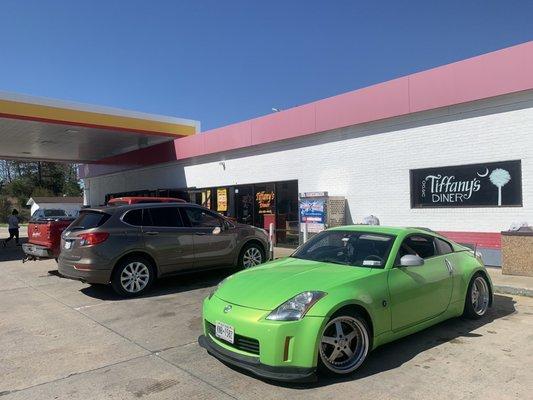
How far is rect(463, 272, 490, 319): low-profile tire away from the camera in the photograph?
620 centimetres

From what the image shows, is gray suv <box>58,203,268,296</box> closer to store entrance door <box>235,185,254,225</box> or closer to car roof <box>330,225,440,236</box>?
car roof <box>330,225,440,236</box>

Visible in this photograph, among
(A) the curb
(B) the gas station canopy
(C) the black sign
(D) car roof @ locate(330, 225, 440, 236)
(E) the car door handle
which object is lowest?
(A) the curb

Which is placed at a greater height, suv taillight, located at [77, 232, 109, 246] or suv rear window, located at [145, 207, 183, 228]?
suv rear window, located at [145, 207, 183, 228]

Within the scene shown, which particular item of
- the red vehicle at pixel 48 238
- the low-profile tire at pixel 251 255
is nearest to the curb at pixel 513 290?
the low-profile tire at pixel 251 255

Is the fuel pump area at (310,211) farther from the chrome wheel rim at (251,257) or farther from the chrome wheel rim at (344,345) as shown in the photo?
the chrome wheel rim at (251,257)

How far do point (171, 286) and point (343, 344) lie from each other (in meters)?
5.51

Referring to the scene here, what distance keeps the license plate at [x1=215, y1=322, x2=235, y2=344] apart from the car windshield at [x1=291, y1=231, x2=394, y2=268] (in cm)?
159

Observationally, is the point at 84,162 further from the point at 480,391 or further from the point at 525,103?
the point at 480,391

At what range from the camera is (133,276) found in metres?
8.40

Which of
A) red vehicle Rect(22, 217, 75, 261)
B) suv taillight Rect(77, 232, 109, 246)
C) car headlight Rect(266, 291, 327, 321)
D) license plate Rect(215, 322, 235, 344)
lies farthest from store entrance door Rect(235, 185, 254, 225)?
car headlight Rect(266, 291, 327, 321)

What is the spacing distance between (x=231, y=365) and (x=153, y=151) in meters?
18.9

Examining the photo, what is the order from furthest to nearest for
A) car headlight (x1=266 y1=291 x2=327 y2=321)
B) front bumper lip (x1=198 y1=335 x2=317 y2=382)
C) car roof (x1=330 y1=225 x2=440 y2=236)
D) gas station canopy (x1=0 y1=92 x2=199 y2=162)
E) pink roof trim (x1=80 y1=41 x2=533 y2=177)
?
1. gas station canopy (x1=0 y1=92 x2=199 y2=162)
2. pink roof trim (x1=80 y1=41 x2=533 y2=177)
3. car roof (x1=330 y1=225 x2=440 y2=236)
4. car headlight (x1=266 y1=291 x2=327 y2=321)
5. front bumper lip (x1=198 y1=335 x2=317 y2=382)

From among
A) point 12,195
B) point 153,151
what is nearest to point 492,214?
point 153,151

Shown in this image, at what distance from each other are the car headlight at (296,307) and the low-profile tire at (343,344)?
0.24 m
